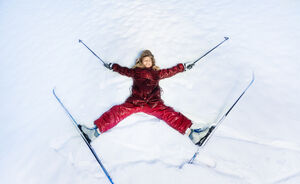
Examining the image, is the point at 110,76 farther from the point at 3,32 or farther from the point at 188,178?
the point at 3,32

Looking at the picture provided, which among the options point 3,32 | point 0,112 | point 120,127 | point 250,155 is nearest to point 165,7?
point 120,127

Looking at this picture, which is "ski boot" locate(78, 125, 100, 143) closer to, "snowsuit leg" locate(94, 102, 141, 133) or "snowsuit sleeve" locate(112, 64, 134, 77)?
"snowsuit leg" locate(94, 102, 141, 133)

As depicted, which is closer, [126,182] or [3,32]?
[126,182]

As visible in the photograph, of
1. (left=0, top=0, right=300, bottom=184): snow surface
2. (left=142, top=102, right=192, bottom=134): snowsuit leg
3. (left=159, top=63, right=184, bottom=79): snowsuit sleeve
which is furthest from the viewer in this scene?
(left=159, top=63, right=184, bottom=79): snowsuit sleeve

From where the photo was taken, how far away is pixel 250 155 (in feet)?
6.22

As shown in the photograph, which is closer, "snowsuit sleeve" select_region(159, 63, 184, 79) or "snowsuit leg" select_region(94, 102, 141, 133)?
"snowsuit leg" select_region(94, 102, 141, 133)

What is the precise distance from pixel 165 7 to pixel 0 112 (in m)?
3.71

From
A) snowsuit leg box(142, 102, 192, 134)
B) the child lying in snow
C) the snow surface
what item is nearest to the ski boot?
the child lying in snow

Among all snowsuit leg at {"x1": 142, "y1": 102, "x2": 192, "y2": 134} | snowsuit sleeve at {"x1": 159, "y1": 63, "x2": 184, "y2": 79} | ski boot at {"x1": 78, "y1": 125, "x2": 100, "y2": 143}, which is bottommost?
snowsuit leg at {"x1": 142, "y1": 102, "x2": 192, "y2": 134}

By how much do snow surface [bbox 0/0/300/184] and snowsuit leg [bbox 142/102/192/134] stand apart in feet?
0.33

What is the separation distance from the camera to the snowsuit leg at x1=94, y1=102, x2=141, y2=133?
2095 millimetres

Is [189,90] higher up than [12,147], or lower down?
lower down

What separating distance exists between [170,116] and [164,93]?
19.1 inches

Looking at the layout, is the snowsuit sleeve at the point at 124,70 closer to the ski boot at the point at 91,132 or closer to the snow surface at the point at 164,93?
the snow surface at the point at 164,93
